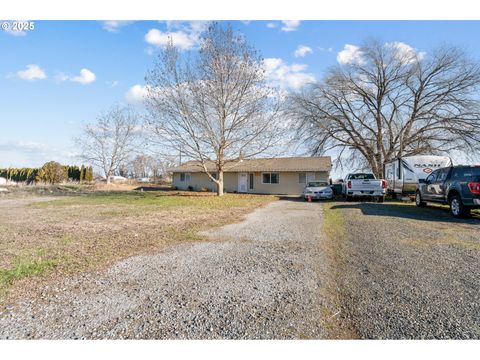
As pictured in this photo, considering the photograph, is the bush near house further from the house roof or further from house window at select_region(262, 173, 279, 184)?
house window at select_region(262, 173, 279, 184)

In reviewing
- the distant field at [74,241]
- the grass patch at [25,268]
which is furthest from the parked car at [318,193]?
the grass patch at [25,268]

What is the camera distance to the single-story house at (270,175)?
25891 mm

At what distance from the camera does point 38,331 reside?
256cm

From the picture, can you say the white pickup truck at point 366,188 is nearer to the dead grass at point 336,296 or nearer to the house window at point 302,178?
the house window at point 302,178

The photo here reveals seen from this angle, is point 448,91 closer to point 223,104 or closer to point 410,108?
point 410,108

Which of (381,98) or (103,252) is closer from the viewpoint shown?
(103,252)

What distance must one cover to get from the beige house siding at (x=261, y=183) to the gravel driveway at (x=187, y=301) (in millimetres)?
21543

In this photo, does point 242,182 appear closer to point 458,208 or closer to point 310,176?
point 310,176

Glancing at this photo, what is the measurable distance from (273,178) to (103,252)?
22.8 metres

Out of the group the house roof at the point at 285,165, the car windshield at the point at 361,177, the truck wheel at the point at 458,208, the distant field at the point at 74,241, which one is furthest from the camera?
the house roof at the point at 285,165

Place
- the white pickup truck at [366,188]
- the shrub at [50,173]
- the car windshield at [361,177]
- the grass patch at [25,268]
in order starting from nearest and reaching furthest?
the grass patch at [25,268]
the white pickup truck at [366,188]
the car windshield at [361,177]
the shrub at [50,173]

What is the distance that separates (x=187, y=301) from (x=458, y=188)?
10.5 meters

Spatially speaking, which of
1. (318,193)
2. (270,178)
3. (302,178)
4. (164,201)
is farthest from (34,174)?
(318,193)
